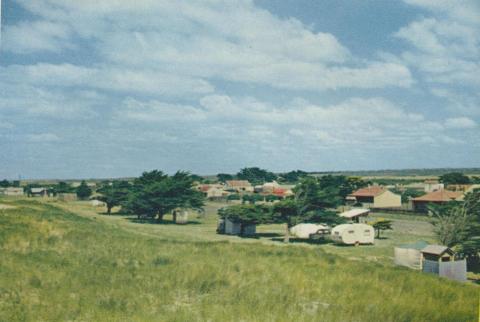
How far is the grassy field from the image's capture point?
11.2 m

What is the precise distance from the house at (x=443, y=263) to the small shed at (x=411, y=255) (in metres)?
0.38

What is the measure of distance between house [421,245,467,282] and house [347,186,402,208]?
170ft

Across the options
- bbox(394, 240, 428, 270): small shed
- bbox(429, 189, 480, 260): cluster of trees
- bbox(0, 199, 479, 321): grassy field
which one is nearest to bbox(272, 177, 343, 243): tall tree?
bbox(429, 189, 480, 260): cluster of trees

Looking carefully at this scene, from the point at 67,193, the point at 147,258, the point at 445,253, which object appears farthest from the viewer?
the point at 67,193

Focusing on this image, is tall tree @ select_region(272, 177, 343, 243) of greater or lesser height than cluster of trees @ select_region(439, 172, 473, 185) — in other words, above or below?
below

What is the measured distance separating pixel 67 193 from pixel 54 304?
345ft

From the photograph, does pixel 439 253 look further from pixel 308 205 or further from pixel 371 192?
pixel 371 192

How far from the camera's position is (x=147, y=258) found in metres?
19.4

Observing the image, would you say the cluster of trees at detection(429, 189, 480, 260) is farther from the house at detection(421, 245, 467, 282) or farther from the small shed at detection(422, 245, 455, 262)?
the house at detection(421, 245, 467, 282)

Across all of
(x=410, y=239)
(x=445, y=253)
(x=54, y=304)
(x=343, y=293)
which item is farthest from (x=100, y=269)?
(x=410, y=239)

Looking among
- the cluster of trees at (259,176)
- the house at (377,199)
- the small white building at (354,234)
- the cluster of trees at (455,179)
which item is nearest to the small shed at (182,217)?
the small white building at (354,234)

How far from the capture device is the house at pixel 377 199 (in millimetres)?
75062

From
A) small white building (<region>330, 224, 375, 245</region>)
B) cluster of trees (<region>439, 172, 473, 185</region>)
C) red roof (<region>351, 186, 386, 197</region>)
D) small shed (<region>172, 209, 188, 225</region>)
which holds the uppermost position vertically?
cluster of trees (<region>439, 172, 473, 185</region>)

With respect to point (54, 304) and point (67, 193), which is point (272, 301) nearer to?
point (54, 304)
